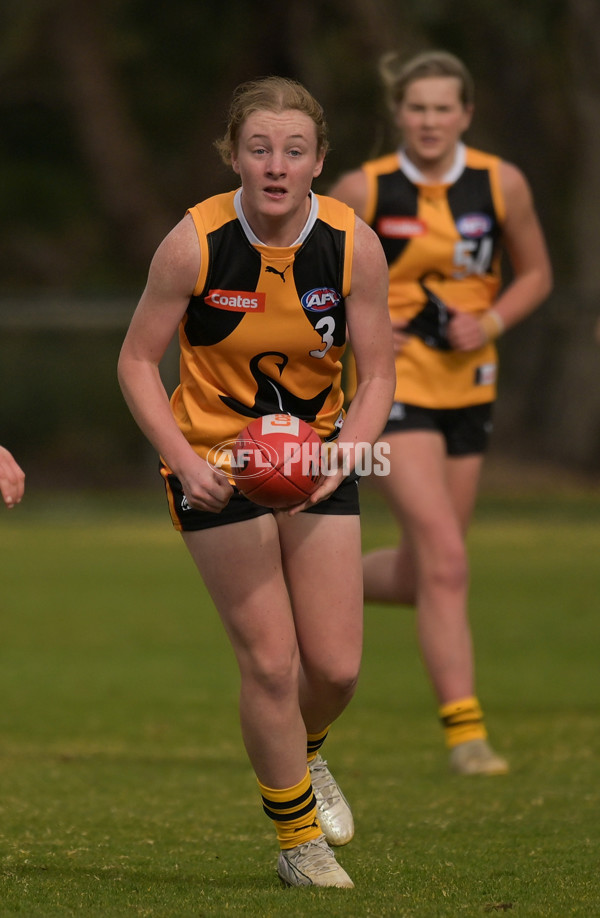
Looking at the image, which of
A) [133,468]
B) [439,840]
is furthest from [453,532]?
[133,468]

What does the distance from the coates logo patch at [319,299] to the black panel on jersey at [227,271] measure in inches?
5.6

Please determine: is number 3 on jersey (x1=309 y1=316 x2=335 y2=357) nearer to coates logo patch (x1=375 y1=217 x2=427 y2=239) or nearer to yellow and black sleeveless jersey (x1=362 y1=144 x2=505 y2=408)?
yellow and black sleeveless jersey (x1=362 y1=144 x2=505 y2=408)

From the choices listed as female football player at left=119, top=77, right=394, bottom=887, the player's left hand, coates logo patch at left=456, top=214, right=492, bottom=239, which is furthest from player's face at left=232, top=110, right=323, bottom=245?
coates logo patch at left=456, top=214, right=492, bottom=239

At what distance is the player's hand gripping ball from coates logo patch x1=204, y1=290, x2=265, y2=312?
11.9 inches

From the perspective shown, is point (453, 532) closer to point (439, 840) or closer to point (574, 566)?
point (439, 840)

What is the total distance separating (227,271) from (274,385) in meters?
0.35

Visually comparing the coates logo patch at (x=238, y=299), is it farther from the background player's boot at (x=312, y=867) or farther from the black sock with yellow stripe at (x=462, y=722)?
the black sock with yellow stripe at (x=462, y=722)

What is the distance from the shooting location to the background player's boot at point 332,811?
180 inches

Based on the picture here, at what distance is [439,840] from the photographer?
4.65 meters

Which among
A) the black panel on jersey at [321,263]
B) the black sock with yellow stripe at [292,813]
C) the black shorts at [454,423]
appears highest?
the black panel on jersey at [321,263]

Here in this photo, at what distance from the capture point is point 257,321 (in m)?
4.12

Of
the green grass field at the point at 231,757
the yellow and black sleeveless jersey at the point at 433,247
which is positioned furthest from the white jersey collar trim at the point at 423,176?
the green grass field at the point at 231,757

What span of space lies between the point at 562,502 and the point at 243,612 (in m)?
14.4

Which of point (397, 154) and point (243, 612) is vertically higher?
point (397, 154)
